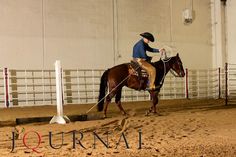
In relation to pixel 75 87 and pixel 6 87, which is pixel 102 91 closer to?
pixel 6 87

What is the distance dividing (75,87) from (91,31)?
2479 mm

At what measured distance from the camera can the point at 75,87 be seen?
47.3 feet

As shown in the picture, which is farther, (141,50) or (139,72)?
(139,72)

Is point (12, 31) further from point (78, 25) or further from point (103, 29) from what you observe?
point (103, 29)

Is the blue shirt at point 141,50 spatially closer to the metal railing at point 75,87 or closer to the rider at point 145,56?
the rider at point 145,56

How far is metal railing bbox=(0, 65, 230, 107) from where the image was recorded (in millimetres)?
13258

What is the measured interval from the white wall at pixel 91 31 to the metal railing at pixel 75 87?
14.0 inches

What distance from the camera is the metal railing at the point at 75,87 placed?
13258 mm

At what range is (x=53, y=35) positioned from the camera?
13922 mm

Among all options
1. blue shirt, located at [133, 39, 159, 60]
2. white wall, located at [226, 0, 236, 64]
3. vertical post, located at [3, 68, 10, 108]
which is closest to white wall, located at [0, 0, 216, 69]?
vertical post, located at [3, 68, 10, 108]

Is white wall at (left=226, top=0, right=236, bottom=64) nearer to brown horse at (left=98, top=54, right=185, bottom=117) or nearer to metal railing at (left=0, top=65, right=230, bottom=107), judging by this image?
metal railing at (left=0, top=65, right=230, bottom=107)

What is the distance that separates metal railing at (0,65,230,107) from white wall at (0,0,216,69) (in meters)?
0.35

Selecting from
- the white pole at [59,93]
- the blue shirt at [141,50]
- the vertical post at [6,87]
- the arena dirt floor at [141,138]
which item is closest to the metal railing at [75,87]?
the vertical post at [6,87]

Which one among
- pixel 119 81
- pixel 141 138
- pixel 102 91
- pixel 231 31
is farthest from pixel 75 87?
pixel 231 31
